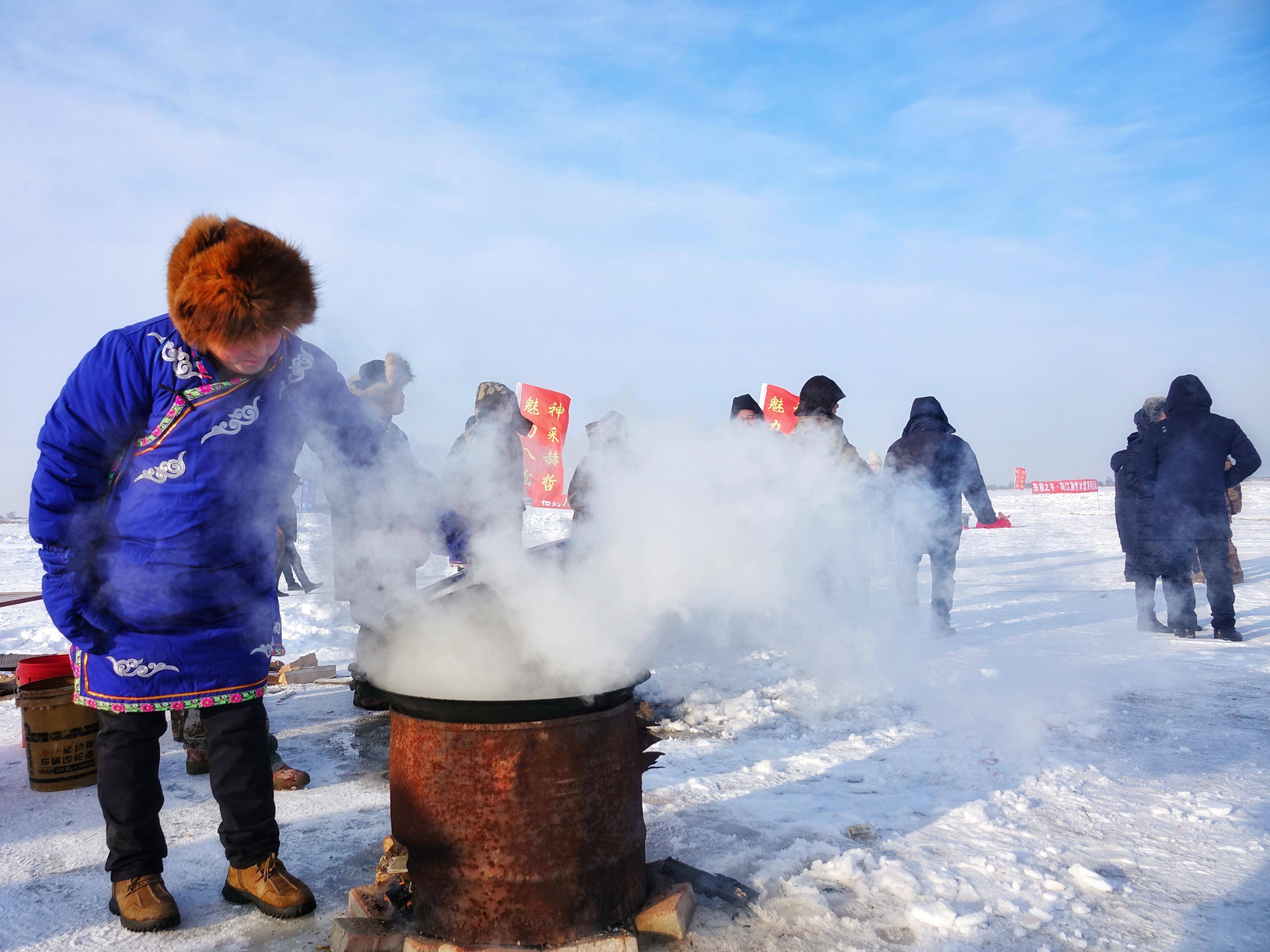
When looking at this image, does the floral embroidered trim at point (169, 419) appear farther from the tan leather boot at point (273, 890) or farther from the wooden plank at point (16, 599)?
the wooden plank at point (16, 599)

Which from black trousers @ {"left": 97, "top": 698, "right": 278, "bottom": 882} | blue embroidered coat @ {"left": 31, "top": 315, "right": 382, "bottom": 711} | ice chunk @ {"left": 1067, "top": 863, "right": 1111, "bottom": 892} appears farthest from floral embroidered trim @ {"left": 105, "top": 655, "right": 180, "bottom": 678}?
ice chunk @ {"left": 1067, "top": 863, "right": 1111, "bottom": 892}

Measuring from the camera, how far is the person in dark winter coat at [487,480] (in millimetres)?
3191

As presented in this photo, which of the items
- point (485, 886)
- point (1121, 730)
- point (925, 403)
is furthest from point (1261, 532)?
point (485, 886)

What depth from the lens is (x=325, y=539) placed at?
13.6 m

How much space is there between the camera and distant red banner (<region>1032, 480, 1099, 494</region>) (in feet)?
157

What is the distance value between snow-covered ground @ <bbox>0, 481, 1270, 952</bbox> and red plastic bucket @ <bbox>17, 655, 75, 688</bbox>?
1.70ft

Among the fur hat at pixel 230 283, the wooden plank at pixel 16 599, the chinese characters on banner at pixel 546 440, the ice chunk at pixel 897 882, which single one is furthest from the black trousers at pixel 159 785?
the chinese characters on banner at pixel 546 440

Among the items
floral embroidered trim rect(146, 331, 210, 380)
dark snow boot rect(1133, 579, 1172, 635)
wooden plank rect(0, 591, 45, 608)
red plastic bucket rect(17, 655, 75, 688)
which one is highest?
floral embroidered trim rect(146, 331, 210, 380)

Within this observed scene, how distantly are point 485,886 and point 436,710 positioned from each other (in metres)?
0.50

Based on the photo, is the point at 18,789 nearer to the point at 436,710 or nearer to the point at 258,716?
the point at 258,716

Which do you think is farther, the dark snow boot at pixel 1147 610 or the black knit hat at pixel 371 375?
the dark snow boot at pixel 1147 610

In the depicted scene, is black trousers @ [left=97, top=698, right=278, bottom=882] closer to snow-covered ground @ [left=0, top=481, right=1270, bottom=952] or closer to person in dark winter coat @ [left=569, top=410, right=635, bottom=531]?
snow-covered ground @ [left=0, top=481, right=1270, bottom=952]

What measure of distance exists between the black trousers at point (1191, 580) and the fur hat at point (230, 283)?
25.3 ft

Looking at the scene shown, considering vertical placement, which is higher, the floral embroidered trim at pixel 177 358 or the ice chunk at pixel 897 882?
the floral embroidered trim at pixel 177 358
